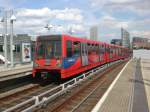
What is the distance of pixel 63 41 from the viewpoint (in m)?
18.8

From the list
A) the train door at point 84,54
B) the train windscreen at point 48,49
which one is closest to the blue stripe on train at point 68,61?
the train windscreen at point 48,49

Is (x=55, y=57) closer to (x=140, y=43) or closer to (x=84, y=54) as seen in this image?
(x=84, y=54)

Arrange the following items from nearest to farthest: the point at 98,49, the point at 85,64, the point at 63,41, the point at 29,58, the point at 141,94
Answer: the point at 141,94, the point at 63,41, the point at 85,64, the point at 98,49, the point at 29,58

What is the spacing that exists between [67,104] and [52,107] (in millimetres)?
990

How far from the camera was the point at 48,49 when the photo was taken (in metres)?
19.3

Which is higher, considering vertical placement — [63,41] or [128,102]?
[63,41]

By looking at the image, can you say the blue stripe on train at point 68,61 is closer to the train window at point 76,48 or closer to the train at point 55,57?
the train at point 55,57

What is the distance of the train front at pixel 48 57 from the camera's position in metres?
18.8

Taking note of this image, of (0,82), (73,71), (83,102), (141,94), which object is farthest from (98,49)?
(83,102)

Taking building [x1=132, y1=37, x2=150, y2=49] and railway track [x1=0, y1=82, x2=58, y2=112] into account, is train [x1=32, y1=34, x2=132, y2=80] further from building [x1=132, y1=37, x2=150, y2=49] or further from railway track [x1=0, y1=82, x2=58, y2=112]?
building [x1=132, y1=37, x2=150, y2=49]

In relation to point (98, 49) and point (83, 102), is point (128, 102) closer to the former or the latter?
point (83, 102)

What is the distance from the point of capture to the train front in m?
18.8

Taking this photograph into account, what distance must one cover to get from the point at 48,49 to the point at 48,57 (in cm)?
51

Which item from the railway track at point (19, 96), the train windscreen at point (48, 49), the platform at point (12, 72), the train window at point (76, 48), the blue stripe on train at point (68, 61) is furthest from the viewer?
the platform at point (12, 72)
